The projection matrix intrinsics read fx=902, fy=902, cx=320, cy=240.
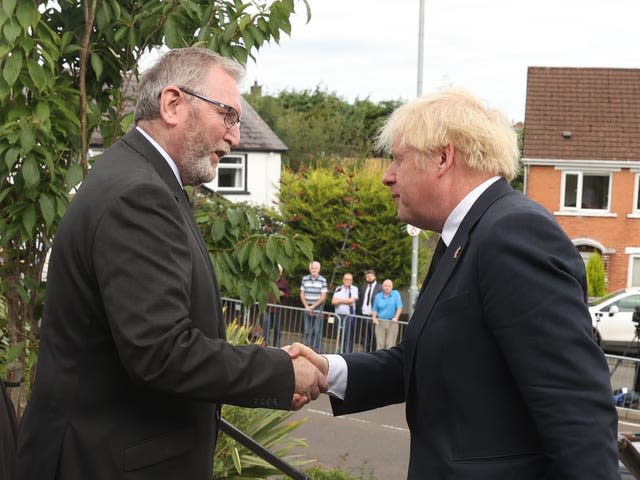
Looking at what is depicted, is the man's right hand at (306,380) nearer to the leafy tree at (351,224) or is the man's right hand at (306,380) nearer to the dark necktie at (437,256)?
the dark necktie at (437,256)

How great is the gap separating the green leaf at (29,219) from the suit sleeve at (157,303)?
5.08ft

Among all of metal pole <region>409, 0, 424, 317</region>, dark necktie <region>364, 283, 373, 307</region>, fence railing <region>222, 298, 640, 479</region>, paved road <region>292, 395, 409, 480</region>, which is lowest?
paved road <region>292, 395, 409, 480</region>

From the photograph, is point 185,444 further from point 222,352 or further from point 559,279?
point 559,279

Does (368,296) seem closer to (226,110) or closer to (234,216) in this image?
(234,216)

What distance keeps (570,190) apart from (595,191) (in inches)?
33.7

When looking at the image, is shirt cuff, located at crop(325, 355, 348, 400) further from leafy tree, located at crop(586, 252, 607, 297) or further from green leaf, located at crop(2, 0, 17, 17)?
leafy tree, located at crop(586, 252, 607, 297)

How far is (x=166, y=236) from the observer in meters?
2.56

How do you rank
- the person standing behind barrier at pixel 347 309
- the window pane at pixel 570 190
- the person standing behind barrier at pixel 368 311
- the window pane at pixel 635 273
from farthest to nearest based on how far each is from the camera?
the window pane at pixel 570 190
the window pane at pixel 635 273
the person standing behind barrier at pixel 347 309
the person standing behind barrier at pixel 368 311

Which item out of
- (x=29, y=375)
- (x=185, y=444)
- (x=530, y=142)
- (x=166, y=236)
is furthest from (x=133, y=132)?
(x=530, y=142)

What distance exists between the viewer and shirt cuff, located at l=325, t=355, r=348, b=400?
3.31m

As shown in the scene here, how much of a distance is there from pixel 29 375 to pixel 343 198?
Result: 57.8ft

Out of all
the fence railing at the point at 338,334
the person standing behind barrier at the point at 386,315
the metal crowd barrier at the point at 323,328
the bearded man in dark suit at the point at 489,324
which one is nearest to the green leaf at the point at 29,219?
the bearded man in dark suit at the point at 489,324

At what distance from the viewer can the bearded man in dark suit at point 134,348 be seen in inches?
98.3

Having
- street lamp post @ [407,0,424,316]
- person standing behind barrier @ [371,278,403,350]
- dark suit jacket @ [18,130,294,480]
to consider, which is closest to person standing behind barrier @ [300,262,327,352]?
person standing behind barrier @ [371,278,403,350]
